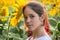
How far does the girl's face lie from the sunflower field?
426 mm

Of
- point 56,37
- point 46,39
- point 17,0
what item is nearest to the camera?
point 46,39

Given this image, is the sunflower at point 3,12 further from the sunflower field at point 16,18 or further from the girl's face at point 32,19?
the girl's face at point 32,19

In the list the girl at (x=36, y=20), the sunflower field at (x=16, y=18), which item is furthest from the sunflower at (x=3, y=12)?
the girl at (x=36, y=20)

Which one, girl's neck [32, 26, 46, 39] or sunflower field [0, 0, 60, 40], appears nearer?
girl's neck [32, 26, 46, 39]

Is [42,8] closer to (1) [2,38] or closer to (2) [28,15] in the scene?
(2) [28,15]

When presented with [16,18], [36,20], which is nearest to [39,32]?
[36,20]

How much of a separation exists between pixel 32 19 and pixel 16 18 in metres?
0.50

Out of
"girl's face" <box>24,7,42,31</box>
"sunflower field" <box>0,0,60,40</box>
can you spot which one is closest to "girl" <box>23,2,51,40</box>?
"girl's face" <box>24,7,42,31</box>

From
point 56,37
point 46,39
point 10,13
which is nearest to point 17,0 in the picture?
point 10,13

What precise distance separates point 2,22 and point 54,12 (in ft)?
1.42

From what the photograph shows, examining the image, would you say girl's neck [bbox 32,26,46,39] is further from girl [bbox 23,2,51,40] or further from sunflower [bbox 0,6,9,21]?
sunflower [bbox 0,6,9,21]

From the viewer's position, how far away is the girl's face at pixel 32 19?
194 cm

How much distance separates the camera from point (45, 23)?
2.03 metres

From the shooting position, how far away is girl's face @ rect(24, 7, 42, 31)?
194 centimetres
